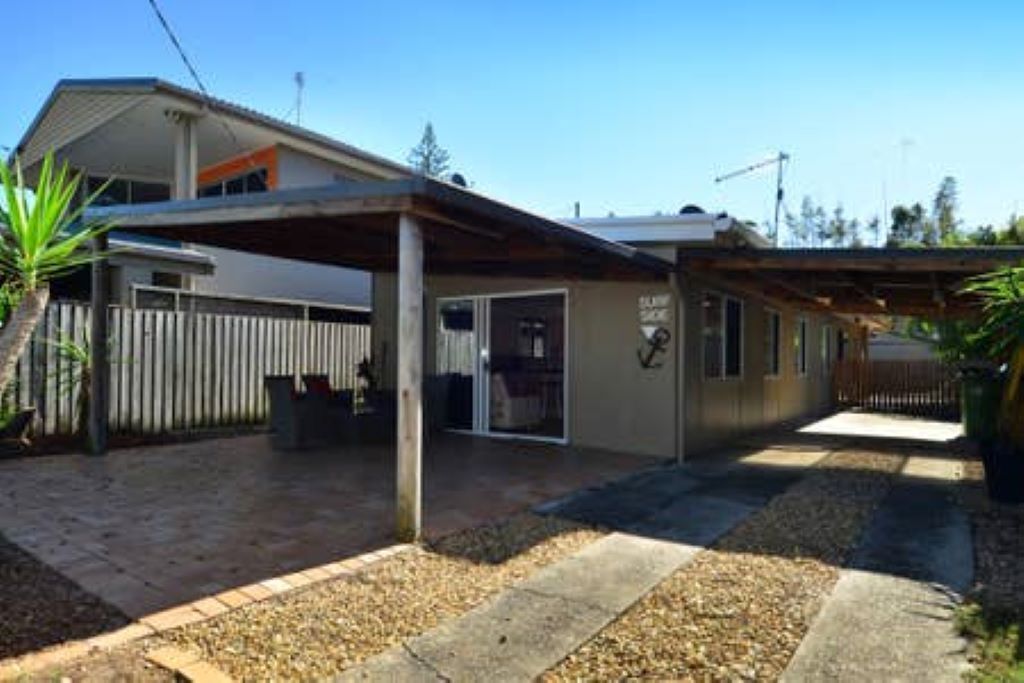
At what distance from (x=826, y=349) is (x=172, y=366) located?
16.0 metres

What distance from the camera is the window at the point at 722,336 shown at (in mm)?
9648

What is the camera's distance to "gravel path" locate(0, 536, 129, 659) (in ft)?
10.8

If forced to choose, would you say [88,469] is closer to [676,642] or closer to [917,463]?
[676,642]

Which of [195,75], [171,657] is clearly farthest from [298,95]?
[171,657]

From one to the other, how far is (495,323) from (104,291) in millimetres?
5164

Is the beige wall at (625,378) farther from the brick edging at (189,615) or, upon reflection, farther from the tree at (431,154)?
the tree at (431,154)

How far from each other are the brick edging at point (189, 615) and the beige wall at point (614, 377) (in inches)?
192

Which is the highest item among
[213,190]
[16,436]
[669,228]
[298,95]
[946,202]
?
[946,202]

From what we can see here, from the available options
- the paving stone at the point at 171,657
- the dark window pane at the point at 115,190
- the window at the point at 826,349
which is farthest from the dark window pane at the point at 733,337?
the dark window pane at the point at 115,190

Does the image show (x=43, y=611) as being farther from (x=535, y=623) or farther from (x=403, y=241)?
(x=403, y=241)

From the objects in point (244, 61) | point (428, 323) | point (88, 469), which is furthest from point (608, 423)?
point (244, 61)

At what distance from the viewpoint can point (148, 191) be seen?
15.7 meters

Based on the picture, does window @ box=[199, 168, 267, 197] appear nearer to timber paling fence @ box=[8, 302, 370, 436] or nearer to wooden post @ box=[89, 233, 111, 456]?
timber paling fence @ box=[8, 302, 370, 436]

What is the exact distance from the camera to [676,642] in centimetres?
346
